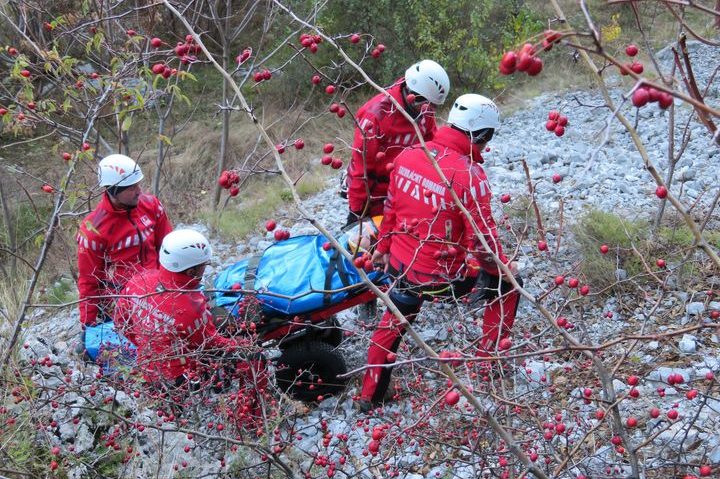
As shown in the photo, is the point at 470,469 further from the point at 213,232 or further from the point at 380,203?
the point at 213,232

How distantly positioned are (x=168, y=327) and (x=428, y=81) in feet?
7.59

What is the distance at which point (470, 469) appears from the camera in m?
3.61

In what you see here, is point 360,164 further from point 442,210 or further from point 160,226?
point 160,226

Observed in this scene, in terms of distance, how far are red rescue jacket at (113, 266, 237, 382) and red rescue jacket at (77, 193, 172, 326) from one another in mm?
430

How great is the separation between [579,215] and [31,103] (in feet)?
14.6

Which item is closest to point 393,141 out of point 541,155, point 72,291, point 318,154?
point 541,155

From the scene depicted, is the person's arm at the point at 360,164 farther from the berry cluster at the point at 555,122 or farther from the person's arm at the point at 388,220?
the berry cluster at the point at 555,122

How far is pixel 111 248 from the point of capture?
4.40m

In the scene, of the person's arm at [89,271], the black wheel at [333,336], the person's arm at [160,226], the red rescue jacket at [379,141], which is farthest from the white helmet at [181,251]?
the red rescue jacket at [379,141]

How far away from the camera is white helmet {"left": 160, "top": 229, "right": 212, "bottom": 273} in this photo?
390 cm

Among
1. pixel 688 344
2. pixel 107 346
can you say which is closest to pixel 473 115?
pixel 688 344

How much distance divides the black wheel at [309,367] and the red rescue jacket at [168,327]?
0.62 m

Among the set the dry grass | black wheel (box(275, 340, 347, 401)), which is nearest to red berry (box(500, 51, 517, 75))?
black wheel (box(275, 340, 347, 401))

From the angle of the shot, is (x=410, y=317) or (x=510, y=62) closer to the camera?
(x=510, y=62)
